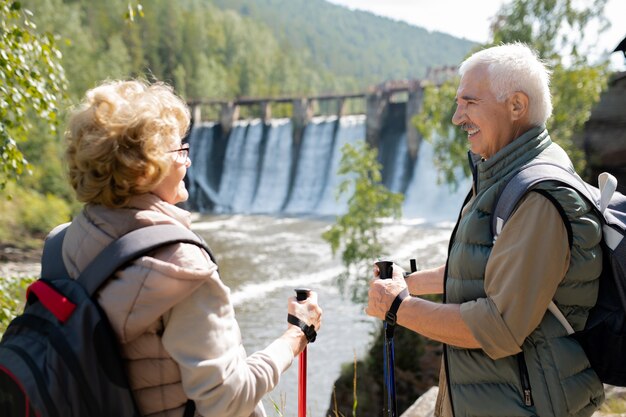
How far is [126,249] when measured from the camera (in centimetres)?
133

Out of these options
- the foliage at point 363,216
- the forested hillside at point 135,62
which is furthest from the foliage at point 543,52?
the forested hillside at point 135,62

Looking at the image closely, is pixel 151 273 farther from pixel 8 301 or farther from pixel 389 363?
pixel 8 301

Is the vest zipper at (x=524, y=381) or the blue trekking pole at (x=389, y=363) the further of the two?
the blue trekking pole at (x=389, y=363)

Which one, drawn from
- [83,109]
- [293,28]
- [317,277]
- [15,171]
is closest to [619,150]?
[317,277]

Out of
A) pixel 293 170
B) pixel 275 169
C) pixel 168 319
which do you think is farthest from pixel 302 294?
pixel 275 169

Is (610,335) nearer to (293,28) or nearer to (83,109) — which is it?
(83,109)

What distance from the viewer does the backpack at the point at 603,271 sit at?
1606 mm

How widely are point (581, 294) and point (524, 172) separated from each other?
0.34 m

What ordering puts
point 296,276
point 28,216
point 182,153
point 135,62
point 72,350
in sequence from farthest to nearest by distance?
1. point 135,62
2. point 28,216
3. point 296,276
4. point 182,153
5. point 72,350

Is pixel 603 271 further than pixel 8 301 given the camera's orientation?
No

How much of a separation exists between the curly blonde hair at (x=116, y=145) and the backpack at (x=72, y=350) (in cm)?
12

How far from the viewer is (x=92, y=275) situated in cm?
133

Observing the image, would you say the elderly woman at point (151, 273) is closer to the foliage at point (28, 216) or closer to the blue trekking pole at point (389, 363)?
the blue trekking pole at point (389, 363)

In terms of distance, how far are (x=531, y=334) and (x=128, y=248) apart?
102cm
